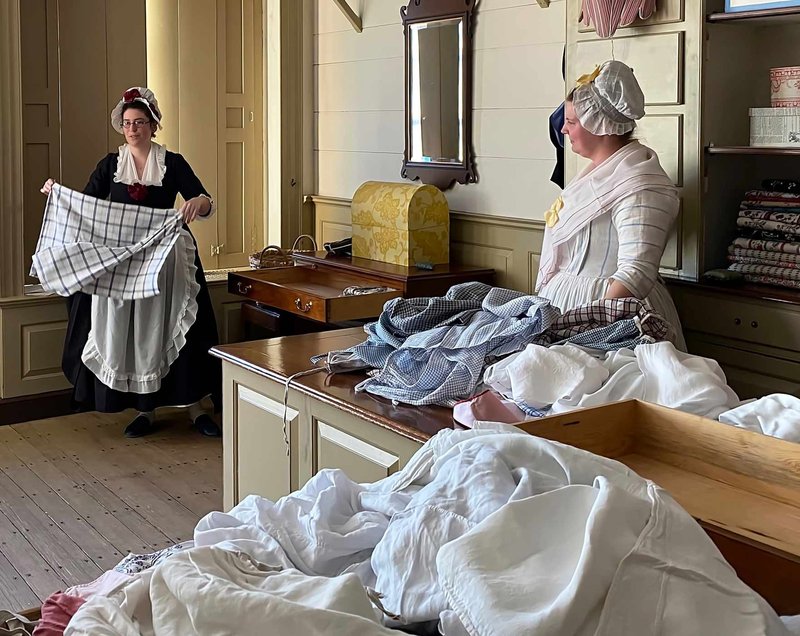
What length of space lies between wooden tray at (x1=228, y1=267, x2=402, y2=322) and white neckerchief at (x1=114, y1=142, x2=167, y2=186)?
0.56 meters

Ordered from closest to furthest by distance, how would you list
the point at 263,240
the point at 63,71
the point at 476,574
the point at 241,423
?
the point at 476,574 < the point at 241,423 < the point at 63,71 < the point at 263,240

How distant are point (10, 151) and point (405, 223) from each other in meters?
1.84

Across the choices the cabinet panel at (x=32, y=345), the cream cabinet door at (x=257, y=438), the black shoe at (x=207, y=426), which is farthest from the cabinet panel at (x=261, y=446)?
the cabinet panel at (x=32, y=345)

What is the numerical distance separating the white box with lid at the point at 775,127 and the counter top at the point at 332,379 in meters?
1.39

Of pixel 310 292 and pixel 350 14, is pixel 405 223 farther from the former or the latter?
pixel 350 14

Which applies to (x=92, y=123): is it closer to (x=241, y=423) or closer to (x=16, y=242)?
(x=16, y=242)

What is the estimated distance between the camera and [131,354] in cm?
A: 461

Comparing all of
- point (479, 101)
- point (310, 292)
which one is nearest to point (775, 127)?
point (479, 101)

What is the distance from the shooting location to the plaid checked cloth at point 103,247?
4414 mm

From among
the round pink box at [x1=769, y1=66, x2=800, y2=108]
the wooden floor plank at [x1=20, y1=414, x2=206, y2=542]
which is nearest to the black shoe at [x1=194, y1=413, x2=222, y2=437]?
the wooden floor plank at [x1=20, y1=414, x2=206, y2=542]

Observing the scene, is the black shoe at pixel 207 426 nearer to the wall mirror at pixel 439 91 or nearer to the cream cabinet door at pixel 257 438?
the wall mirror at pixel 439 91

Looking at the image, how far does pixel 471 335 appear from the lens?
91.9 inches

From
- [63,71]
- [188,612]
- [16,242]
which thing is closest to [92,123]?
[63,71]

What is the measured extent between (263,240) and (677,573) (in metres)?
4.99
